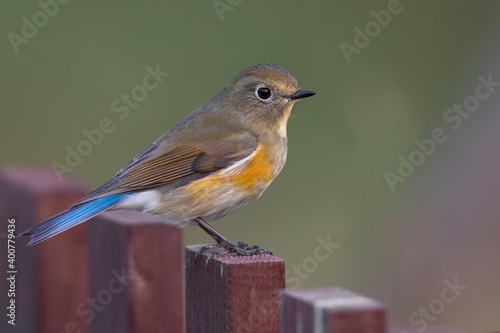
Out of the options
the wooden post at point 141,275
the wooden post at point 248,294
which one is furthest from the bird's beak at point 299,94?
the wooden post at point 248,294

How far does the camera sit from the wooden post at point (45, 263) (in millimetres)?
3596

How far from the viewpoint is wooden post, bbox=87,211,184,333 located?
309 cm

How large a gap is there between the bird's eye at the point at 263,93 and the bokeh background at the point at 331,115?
5.66 ft

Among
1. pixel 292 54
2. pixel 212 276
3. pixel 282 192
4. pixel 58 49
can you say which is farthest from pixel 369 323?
pixel 58 49

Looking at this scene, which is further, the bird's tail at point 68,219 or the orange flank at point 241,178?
the orange flank at point 241,178

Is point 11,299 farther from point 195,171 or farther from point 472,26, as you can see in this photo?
point 472,26

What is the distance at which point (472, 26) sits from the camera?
749cm

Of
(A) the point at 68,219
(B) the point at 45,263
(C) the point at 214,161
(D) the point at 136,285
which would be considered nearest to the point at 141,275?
(D) the point at 136,285

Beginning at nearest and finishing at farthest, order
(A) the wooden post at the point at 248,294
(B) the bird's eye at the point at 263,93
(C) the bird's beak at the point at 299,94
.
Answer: (A) the wooden post at the point at 248,294
(C) the bird's beak at the point at 299,94
(B) the bird's eye at the point at 263,93

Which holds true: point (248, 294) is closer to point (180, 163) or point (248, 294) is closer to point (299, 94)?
point (180, 163)

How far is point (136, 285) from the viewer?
122 inches

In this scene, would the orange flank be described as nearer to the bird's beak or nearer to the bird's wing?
the bird's wing

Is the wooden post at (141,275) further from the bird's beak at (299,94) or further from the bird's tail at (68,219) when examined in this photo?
the bird's beak at (299,94)

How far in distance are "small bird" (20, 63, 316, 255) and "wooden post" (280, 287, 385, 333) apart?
1.58 m
